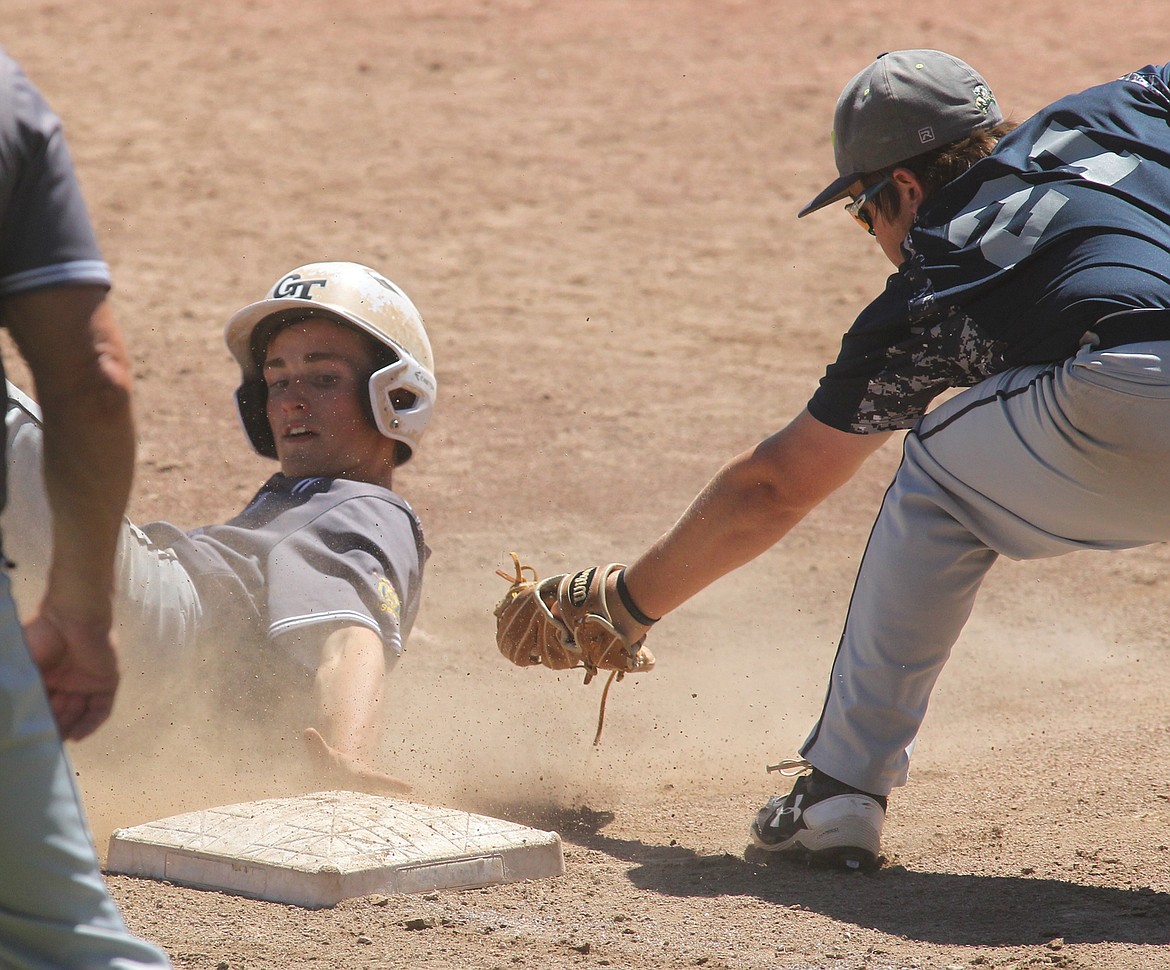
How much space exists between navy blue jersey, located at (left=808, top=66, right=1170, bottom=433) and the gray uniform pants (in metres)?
0.07

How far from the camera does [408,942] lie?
2.49 meters

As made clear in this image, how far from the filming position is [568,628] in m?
3.36

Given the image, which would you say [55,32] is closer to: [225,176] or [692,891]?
[225,176]

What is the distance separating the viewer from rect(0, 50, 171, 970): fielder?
63.0 inches

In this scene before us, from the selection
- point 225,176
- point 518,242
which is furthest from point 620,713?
point 225,176

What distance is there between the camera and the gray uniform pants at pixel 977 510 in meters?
2.63

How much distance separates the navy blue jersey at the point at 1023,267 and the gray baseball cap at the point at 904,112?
0.11m

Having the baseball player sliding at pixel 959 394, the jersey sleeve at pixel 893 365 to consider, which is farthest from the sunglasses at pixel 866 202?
the jersey sleeve at pixel 893 365

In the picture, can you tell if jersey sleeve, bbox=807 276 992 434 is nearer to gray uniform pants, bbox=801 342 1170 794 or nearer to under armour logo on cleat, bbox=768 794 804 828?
gray uniform pants, bbox=801 342 1170 794

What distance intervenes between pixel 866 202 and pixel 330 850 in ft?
5.49

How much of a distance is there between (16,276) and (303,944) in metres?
1.31

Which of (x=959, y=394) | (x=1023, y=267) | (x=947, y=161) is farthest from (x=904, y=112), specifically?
(x=959, y=394)

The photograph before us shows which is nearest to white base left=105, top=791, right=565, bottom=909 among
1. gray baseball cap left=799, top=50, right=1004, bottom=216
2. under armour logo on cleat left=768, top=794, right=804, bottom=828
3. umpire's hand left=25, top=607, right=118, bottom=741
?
under armour logo on cleat left=768, top=794, right=804, bottom=828

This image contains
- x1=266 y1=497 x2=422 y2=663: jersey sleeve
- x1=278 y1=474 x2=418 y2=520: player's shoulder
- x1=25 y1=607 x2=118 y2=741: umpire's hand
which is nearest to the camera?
x1=25 y1=607 x2=118 y2=741: umpire's hand
